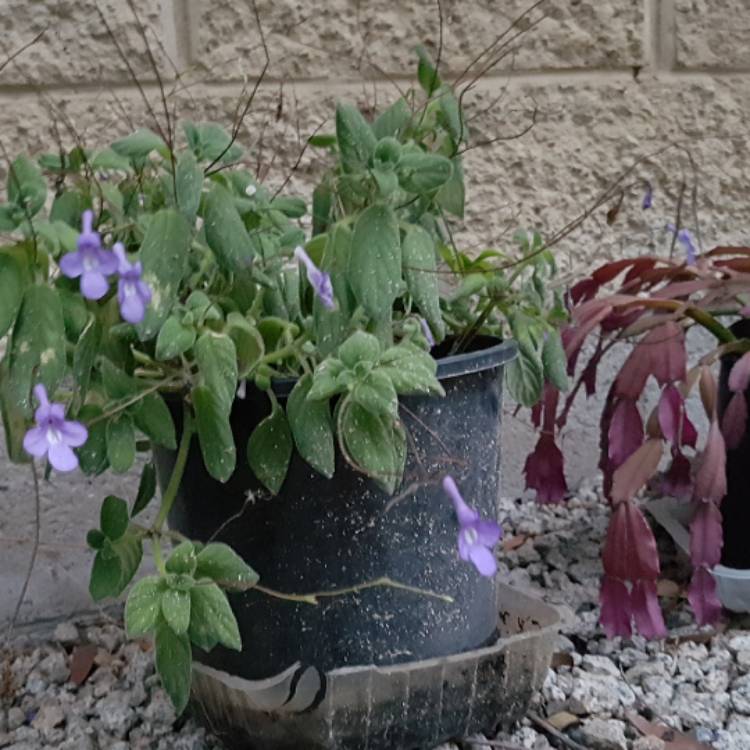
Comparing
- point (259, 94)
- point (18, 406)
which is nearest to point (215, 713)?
point (18, 406)

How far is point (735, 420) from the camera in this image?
4.59ft

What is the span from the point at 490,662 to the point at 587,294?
687mm

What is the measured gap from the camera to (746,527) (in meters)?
1.44

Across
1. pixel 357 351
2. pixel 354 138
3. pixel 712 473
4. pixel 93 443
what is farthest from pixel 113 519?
pixel 712 473

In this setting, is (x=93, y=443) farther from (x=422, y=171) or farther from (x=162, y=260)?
(x=422, y=171)

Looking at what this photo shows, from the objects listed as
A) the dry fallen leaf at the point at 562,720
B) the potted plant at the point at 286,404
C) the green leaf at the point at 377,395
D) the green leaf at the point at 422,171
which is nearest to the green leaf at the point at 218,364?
the potted plant at the point at 286,404

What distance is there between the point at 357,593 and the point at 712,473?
1.78 feet

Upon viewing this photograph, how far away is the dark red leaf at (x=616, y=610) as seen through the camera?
1.31 meters

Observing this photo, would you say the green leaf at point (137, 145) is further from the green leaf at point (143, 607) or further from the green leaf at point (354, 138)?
the green leaf at point (143, 607)

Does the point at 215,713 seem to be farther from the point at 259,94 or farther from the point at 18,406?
the point at 259,94

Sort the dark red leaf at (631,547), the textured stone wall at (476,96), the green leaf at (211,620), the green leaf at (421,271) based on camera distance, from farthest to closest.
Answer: the textured stone wall at (476,96), the dark red leaf at (631,547), the green leaf at (421,271), the green leaf at (211,620)

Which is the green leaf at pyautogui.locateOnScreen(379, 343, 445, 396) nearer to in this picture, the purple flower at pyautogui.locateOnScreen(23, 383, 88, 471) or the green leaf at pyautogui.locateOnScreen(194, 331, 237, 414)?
the green leaf at pyautogui.locateOnScreen(194, 331, 237, 414)

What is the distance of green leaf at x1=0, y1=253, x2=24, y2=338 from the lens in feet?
2.68

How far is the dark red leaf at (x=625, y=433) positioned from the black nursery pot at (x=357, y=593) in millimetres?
383
